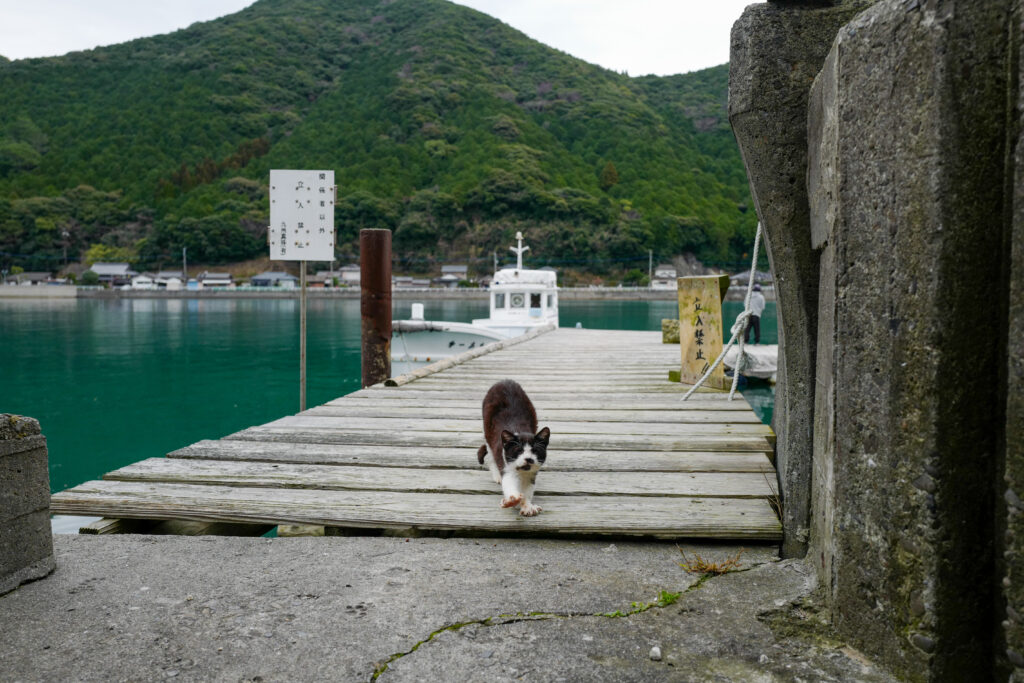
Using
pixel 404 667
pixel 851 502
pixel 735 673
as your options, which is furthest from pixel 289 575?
pixel 851 502

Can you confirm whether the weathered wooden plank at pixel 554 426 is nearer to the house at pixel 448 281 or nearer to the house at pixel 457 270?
the house at pixel 448 281

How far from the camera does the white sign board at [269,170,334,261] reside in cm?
597

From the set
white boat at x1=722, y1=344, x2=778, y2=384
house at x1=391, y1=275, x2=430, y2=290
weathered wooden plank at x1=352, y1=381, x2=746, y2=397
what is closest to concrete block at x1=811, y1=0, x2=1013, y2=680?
weathered wooden plank at x1=352, y1=381, x2=746, y2=397

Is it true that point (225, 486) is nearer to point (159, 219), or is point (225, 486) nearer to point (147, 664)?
point (147, 664)

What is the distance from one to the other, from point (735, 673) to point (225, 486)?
7.21 ft

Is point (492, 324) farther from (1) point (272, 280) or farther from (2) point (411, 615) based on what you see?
(1) point (272, 280)

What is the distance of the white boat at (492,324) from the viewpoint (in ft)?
50.1

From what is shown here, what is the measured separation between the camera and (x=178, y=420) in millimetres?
13961

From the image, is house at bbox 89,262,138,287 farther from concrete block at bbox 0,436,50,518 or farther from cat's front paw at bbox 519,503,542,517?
cat's front paw at bbox 519,503,542,517

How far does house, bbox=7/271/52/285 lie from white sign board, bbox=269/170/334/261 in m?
107

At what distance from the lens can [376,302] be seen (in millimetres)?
7328

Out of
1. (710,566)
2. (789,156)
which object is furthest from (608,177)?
(710,566)

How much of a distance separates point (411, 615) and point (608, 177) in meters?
108

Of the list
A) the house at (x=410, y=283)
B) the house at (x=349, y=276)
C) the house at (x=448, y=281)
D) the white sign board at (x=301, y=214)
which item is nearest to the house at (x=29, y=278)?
the house at (x=349, y=276)
